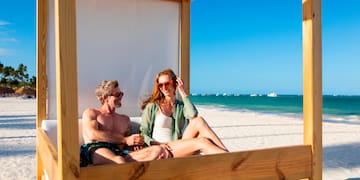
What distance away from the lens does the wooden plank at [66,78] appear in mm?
1201

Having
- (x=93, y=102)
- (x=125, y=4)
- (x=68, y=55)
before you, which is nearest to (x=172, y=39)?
(x=125, y=4)

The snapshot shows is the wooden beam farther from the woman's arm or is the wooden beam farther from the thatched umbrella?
the thatched umbrella

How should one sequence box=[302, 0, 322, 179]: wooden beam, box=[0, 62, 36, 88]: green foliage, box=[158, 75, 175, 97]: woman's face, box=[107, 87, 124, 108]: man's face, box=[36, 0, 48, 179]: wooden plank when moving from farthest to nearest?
box=[0, 62, 36, 88]: green foliage, box=[36, 0, 48, 179]: wooden plank, box=[158, 75, 175, 97]: woman's face, box=[107, 87, 124, 108]: man's face, box=[302, 0, 322, 179]: wooden beam

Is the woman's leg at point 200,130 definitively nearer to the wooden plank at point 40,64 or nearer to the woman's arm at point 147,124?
the woman's arm at point 147,124

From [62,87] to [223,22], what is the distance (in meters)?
30.2

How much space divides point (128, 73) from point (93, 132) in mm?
1342

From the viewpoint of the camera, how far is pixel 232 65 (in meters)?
28.5

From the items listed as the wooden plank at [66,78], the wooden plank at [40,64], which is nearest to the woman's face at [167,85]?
the wooden plank at [40,64]

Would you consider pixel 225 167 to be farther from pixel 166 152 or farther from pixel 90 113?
pixel 90 113

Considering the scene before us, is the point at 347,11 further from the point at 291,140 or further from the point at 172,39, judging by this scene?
the point at 172,39

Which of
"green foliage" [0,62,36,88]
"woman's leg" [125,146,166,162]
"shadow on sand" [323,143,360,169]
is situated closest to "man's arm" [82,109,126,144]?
"woman's leg" [125,146,166,162]

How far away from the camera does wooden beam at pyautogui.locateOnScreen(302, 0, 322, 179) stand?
1798mm

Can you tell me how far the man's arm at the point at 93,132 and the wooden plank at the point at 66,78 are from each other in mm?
1142

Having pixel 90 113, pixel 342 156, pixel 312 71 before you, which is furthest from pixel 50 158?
pixel 342 156
